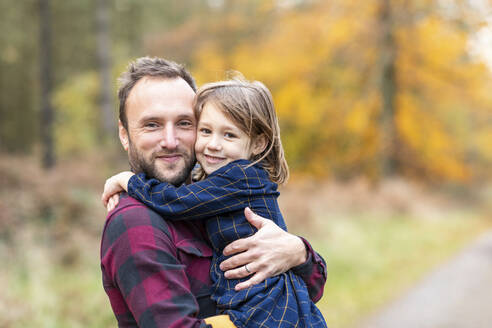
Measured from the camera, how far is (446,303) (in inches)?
283

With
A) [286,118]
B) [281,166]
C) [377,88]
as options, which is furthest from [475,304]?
[286,118]

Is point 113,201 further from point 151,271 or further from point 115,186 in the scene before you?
point 151,271

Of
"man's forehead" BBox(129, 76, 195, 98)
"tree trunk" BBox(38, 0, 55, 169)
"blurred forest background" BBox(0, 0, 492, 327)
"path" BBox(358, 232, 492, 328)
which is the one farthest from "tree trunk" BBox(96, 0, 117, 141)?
"man's forehead" BBox(129, 76, 195, 98)

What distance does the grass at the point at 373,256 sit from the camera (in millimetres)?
6922

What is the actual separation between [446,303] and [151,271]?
21.3ft

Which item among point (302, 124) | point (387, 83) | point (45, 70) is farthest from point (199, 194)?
point (302, 124)

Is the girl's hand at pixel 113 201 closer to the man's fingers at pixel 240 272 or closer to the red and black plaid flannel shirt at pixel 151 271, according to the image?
the red and black plaid flannel shirt at pixel 151 271

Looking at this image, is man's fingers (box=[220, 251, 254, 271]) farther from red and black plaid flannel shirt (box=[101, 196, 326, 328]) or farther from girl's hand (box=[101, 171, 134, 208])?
girl's hand (box=[101, 171, 134, 208])

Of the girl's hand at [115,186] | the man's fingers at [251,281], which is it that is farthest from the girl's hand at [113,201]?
the man's fingers at [251,281]

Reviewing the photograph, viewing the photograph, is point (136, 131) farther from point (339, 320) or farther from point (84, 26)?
point (84, 26)

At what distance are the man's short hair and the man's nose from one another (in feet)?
0.73

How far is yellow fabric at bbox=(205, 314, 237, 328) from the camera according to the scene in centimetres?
186

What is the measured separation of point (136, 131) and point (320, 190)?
41.9 feet

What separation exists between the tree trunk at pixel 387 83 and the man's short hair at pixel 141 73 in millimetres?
13702
